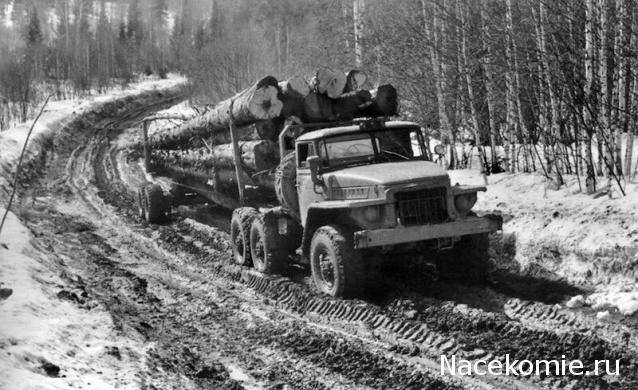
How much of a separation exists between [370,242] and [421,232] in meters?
0.62

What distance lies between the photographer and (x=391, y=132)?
8594 millimetres

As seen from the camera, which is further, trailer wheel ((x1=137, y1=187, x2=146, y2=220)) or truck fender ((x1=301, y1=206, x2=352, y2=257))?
trailer wheel ((x1=137, y1=187, x2=146, y2=220))

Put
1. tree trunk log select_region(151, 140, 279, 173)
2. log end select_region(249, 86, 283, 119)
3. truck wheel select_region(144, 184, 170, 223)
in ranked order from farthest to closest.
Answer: truck wheel select_region(144, 184, 170, 223)
tree trunk log select_region(151, 140, 279, 173)
log end select_region(249, 86, 283, 119)

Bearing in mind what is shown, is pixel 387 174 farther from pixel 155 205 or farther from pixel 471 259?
pixel 155 205

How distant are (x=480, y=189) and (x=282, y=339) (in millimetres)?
3119

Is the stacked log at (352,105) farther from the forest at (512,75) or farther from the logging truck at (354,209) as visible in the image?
the forest at (512,75)

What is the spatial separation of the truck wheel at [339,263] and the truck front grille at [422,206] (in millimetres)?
706

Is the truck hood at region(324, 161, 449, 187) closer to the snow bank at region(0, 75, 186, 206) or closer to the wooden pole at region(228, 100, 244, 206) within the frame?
the wooden pole at region(228, 100, 244, 206)

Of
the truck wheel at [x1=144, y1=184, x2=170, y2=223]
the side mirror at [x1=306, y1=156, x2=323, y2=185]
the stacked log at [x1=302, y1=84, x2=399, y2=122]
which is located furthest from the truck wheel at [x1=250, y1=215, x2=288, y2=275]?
the truck wheel at [x1=144, y1=184, x2=170, y2=223]

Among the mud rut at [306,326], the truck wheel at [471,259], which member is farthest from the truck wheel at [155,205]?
the truck wheel at [471,259]

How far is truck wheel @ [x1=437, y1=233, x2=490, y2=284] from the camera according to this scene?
8.15 meters

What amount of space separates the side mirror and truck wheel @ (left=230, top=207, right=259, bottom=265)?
1.77m

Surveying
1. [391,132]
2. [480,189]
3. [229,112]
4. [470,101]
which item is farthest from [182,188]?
[480,189]

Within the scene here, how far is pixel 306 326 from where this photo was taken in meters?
6.91
